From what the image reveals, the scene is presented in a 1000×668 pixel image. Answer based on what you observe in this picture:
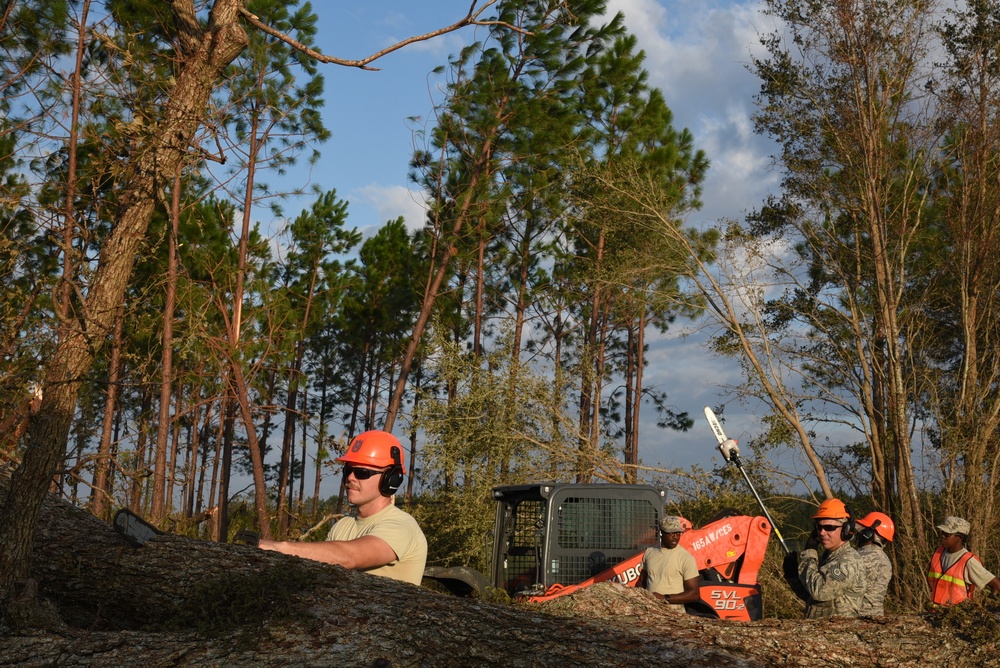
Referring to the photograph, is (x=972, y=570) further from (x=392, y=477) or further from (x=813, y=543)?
(x=392, y=477)

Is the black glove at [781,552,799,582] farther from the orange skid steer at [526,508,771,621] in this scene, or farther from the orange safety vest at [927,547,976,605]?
the orange safety vest at [927,547,976,605]

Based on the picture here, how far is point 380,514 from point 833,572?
358 cm

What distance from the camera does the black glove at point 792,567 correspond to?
6719mm

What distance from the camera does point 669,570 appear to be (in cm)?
674

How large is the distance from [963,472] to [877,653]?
1221cm

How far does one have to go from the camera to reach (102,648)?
3.19 m

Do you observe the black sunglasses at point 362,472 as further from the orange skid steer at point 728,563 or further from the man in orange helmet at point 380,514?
the orange skid steer at point 728,563

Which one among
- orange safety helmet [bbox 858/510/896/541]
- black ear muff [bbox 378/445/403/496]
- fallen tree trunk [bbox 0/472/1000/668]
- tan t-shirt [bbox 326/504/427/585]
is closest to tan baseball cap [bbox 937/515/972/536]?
orange safety helmet [bbox 858/510/896/541]

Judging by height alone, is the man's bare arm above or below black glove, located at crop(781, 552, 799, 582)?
above

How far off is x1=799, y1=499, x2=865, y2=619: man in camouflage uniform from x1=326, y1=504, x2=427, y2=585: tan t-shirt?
131 inches

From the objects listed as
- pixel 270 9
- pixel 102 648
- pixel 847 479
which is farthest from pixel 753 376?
pixel 102 648

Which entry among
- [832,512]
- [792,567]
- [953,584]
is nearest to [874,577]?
[832,512]

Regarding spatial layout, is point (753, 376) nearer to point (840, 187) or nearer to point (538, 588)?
point (840, 187)

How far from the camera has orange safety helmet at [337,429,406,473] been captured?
12.8 feet
